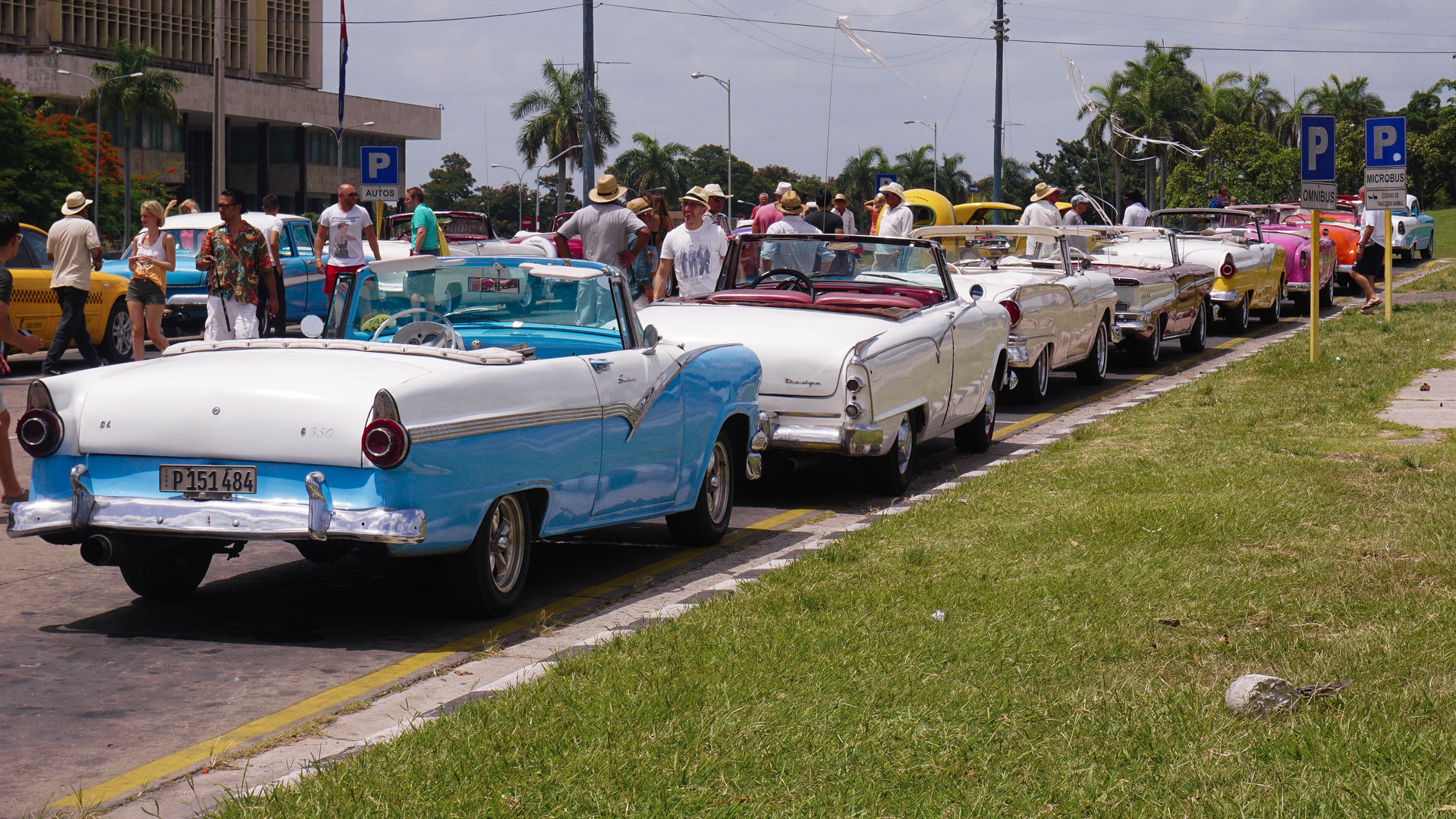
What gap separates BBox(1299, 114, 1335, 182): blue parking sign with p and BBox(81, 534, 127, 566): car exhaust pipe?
13.7 metres

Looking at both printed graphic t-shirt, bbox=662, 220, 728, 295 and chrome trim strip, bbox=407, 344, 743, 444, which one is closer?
chrome trim strip, bbox=407, 344, 743, 444

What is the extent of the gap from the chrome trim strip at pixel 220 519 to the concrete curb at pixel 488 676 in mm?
548

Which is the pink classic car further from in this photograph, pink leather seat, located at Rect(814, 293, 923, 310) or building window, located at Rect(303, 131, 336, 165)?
building window, located at Rect(303, 131, 336, 165)

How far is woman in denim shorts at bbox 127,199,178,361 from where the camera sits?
1509cm

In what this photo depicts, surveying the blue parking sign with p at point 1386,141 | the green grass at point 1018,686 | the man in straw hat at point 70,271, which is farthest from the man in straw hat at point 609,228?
the blue parking sign with p at point 1386,141

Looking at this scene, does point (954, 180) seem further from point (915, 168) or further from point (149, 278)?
point (149, 278)

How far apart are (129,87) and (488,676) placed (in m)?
72.6

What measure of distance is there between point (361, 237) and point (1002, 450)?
826cm

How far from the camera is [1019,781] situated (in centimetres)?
427

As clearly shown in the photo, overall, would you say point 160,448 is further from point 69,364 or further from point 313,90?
point 313,90

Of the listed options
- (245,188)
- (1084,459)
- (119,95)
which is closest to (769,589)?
(1084,459)

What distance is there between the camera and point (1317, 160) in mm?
16891

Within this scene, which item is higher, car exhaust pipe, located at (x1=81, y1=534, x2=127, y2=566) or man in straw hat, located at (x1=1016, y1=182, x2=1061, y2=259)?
man in straw hat, located at (x1=1016, y1=182, x2=1061, y2=259)

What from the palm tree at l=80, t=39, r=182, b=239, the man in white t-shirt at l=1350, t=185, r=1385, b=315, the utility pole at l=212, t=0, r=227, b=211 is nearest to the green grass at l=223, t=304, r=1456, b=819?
the man in white t-shirt at l=1350, t=185, r=1385, b=315
